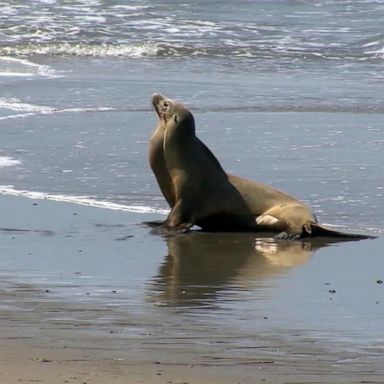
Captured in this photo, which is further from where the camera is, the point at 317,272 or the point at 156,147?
the point at 156,147

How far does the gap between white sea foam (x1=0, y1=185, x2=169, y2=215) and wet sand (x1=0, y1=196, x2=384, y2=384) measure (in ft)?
1.17

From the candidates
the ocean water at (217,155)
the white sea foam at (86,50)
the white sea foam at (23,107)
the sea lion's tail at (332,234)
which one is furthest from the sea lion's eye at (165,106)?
the white sea foam at (86,50)

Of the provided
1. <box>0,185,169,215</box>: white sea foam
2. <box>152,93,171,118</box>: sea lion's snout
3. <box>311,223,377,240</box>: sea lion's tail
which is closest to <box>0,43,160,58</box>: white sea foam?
<box>152,93,171,118</box>: sea lion's snout

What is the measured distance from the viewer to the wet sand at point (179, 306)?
4395 millimetres

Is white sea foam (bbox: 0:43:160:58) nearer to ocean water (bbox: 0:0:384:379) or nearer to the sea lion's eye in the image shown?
ocean water (bbox: 0:0:384:379)

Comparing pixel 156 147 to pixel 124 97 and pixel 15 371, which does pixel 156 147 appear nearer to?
pixel 15 371

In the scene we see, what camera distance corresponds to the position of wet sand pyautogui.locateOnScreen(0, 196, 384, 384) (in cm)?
439

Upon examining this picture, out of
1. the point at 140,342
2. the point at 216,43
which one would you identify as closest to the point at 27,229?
the point at 140,342

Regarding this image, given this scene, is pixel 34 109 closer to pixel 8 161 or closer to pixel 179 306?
pixel 8 161

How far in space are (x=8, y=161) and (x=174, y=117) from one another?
5.83 feet

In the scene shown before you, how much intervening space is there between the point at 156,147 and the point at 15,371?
161 inches

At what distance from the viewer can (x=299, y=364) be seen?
4469 mm

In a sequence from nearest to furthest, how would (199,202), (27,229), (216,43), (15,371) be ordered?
(15,371)
(27,229)
(199,202)
(216,43)

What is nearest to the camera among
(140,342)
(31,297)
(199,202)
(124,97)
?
(140,342)
